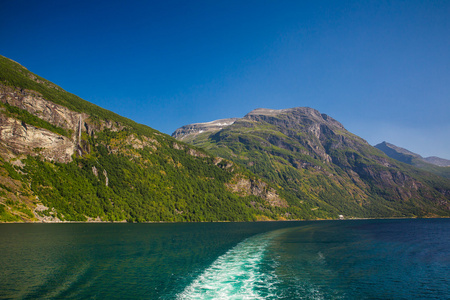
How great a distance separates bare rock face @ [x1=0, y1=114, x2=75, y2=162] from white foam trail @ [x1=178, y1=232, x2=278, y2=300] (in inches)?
6812

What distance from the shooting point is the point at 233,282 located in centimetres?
3600

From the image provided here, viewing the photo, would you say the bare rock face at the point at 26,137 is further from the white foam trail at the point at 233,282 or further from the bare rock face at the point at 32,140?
the white foam trail at the point at 233,282

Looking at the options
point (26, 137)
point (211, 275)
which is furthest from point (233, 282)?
point (26, 137)

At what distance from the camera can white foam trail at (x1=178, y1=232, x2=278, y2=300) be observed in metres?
30.6

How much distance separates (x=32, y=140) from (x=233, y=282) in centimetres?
19081

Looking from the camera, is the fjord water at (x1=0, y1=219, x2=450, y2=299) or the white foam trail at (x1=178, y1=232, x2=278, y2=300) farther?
the white foam trail at (x1=178, y1=232, x2=278, y2=300)

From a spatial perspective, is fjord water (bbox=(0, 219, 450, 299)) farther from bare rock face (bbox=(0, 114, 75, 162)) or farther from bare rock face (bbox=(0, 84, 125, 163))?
bare rock face (bbox=(0, 84, 125, 163))

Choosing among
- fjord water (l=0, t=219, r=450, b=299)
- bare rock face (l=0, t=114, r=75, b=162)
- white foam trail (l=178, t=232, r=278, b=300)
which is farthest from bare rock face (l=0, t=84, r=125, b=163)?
white foam trail (l=178, t=232, r=278, b=300)

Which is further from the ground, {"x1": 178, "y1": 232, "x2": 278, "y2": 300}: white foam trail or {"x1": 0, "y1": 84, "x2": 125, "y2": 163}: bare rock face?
{"x1": 0, "y1": 84, "x2": 125, "y2": 163}: bare rock face

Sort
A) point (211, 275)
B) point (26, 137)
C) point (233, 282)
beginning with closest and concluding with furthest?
point (233, 282), point (211, 275), point (26, 137)

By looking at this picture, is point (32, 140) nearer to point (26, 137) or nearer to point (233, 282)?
point (26, 137)

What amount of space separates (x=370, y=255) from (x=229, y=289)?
4278 centimetres

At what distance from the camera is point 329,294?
3097 cm

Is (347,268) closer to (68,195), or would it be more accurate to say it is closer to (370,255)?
(370,255)
